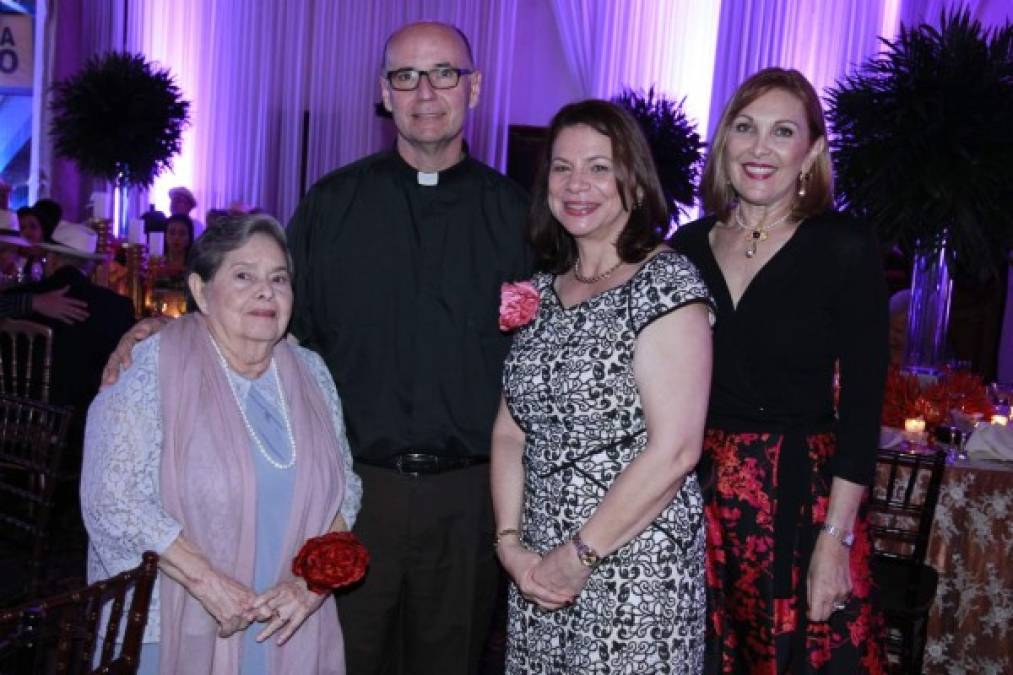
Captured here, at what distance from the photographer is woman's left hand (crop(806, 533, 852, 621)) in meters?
2.39

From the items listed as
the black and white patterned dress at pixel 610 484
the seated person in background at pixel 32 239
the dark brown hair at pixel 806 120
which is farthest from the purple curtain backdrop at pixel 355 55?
the black and white patterned dress at pixel 610 484

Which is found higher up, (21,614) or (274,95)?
(274,95)

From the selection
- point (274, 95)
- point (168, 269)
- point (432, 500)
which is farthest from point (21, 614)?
point (274, 95)

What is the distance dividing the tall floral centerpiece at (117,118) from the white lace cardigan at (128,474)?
854cm

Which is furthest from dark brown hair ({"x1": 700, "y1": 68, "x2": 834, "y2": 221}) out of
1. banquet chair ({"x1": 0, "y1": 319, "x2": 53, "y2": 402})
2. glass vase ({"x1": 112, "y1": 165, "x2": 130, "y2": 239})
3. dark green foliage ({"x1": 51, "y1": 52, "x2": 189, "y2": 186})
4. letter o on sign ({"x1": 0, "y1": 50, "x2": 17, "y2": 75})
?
letter o on sign ({"x1": 0, "y1": 50, "x2": 17, "y2": 75})

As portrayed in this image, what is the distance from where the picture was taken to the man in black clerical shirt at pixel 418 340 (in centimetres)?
282

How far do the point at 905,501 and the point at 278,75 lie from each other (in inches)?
416

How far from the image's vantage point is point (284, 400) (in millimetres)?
2598

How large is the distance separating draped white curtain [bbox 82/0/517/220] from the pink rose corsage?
8901mm

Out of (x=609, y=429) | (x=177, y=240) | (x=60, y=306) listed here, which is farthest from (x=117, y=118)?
(x=609, y=429)

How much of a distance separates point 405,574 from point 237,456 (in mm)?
684

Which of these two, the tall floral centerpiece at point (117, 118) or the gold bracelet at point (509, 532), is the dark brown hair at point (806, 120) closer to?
the gold bracelet at point (509, 532)

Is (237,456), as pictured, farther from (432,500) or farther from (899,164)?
(899,164)

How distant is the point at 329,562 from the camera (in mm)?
2352
